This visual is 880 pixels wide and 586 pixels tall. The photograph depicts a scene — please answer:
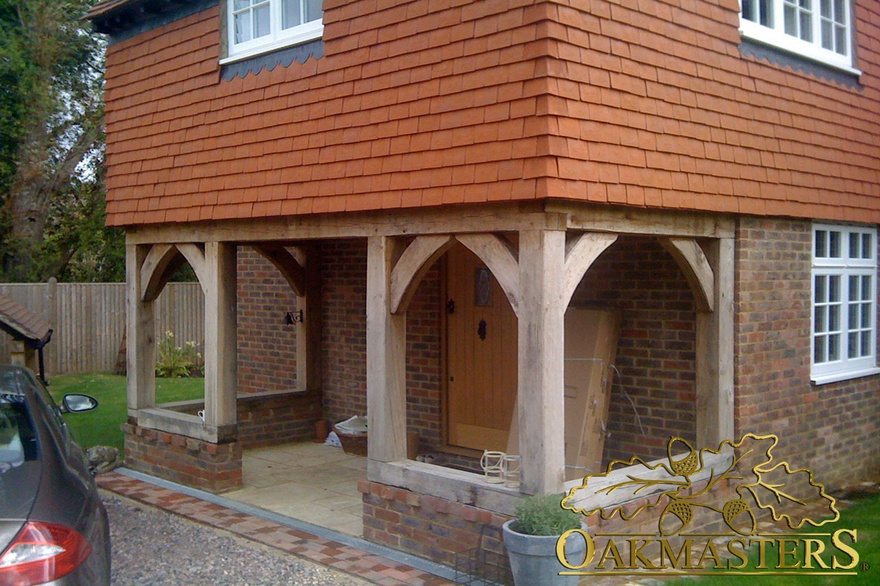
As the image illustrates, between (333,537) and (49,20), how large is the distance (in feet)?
55.2

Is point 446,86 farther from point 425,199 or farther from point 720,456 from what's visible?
point 720,456

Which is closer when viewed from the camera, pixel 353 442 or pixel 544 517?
pixel 544 517

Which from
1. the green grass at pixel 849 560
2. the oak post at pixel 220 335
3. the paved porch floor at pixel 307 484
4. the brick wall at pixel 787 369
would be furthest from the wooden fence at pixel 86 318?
the green grass at pixel 849 560

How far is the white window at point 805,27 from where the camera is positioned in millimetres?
7375

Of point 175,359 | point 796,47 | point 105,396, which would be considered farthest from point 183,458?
point 175,359

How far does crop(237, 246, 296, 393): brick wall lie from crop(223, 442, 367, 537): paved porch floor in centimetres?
117

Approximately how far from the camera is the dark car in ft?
12.1

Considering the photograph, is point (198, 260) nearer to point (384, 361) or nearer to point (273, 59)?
point (273, 59)

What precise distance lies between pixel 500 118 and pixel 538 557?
105 inches

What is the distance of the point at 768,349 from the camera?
7.40 metres

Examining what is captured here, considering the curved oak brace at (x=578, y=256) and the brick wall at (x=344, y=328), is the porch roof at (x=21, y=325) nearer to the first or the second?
the brick wall at (x=344, y=328)

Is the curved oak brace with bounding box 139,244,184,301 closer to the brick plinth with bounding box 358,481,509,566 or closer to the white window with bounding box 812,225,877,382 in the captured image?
the brick plinth with bounding box 358,481,509,566

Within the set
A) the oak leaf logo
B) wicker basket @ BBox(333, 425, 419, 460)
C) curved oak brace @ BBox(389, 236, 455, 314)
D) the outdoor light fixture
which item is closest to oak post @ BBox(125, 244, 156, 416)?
the outdoor light fixture

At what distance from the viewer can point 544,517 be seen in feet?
16.7
